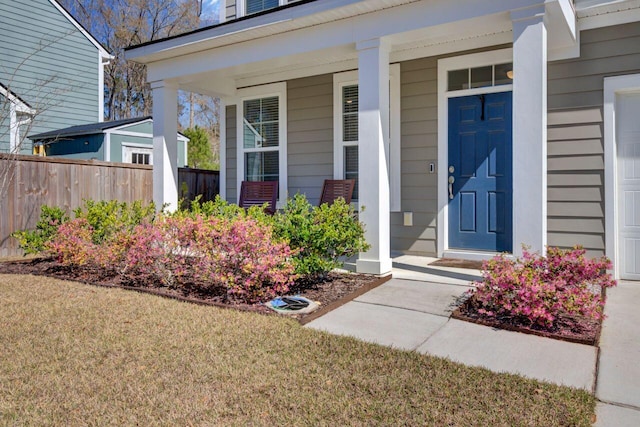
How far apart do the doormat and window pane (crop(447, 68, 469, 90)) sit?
2.11 m

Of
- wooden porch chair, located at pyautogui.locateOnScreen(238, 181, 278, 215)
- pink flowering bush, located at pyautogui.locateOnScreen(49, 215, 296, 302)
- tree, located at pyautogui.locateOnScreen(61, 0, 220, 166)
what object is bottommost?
pink flowering bush, located at pyautogui.locateOnScreen(49, 215, 296, 302)

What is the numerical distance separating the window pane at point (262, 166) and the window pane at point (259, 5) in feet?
7.35

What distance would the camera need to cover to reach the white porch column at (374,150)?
4719 mm

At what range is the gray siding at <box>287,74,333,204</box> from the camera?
6.89 metres

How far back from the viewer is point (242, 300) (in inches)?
161

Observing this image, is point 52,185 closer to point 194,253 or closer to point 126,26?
point 194,253

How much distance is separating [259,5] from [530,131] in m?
5.12

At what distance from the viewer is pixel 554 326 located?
3.31 m

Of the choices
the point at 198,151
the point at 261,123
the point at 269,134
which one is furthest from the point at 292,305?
the point at 198,151

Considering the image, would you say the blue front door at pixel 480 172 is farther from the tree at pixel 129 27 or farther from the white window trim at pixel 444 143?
the tree at pixel 129 27

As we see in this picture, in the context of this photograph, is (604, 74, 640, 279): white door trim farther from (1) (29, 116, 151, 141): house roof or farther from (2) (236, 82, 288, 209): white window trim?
(1) (29, 116, 151, 141): house roof

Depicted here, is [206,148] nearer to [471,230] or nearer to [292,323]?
[471,230]

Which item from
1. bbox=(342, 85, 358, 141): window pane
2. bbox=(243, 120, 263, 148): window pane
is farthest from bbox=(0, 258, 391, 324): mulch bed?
bbox=(243, 120, 263, 148): window pane

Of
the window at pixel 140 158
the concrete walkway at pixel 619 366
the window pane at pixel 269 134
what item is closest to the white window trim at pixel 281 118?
the window pane at pixel 269 134
